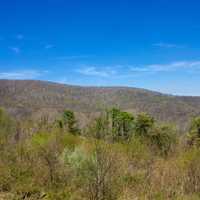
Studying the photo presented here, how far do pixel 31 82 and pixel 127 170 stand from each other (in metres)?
139

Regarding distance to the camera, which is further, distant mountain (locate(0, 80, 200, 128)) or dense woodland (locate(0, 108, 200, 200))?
distant mountain (locate(0, 80, 200, 128))

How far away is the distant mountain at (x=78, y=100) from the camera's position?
10816 cm

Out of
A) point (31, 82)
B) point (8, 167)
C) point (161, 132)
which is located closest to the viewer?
point (8, 167)

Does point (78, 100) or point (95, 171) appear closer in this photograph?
point (95, 171)

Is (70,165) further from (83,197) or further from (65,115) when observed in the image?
(65,115)

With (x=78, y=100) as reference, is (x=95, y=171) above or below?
above

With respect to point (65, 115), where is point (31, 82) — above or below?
above

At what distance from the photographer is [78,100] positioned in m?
132

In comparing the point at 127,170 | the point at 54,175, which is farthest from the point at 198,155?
the point at 54,175

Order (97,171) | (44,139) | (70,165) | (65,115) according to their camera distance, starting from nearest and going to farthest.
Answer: (97,171) < (70,165) < (44,139) < (65,115)

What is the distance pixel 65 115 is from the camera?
56.4 meters

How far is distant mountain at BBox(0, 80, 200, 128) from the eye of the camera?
355 feet

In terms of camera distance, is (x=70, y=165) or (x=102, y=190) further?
(x=70, y=165)

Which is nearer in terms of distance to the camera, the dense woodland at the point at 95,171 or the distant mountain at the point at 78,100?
the dense woodland at the point at 95,171
